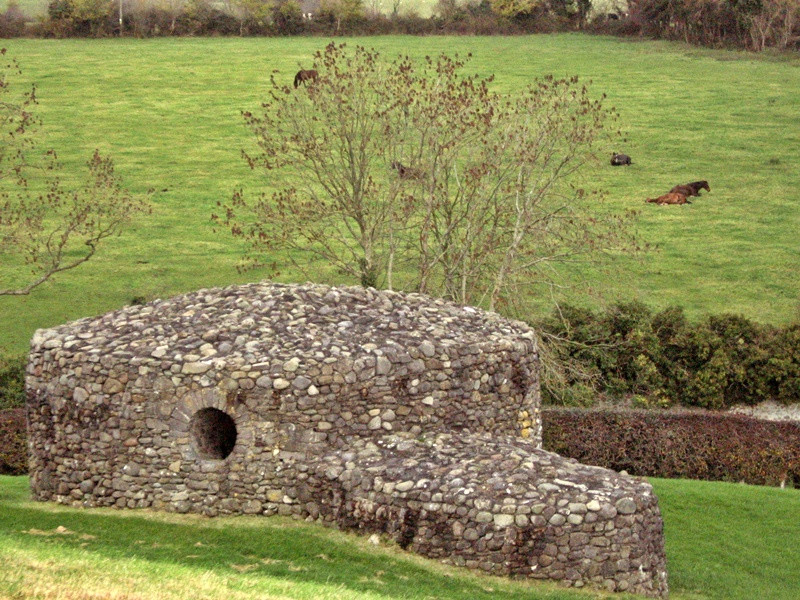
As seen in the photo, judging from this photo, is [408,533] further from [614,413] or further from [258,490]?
[614,413]

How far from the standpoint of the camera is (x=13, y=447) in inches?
1067

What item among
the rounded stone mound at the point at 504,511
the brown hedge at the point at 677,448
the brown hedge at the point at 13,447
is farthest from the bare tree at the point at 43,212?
the rounded stone mound at the point at 504,511

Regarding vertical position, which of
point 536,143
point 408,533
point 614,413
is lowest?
point 614,413

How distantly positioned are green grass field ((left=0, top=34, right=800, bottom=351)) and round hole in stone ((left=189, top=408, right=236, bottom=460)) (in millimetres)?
17706

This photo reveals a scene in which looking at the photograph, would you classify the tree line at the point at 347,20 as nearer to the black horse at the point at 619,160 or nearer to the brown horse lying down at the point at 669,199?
the black horse at the point at 619,160

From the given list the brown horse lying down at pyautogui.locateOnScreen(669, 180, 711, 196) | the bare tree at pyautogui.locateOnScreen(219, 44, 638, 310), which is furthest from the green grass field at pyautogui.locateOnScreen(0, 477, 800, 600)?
the brown horse lying down at pyautogui.locateOnScreen(669, 180, 711, 196)

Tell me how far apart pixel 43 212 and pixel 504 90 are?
3131cm

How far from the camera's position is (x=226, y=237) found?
151 ft

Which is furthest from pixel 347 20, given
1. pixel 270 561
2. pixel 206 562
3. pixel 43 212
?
pixel 206 562

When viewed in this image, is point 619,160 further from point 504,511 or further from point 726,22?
point 504,511

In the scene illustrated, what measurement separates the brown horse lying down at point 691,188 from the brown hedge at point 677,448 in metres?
21.7

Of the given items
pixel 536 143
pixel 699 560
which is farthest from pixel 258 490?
pixel 536 143

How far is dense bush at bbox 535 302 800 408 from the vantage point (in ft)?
111

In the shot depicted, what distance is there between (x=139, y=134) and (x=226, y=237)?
1450 centimetres
